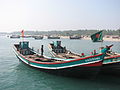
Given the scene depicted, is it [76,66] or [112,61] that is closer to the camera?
[76,66]

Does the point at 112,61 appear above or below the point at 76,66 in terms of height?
above

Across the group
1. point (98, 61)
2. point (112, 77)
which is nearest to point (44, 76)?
point (98, 61)

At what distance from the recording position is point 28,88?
1480 centimetres

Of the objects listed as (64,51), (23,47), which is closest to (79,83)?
(64,51)

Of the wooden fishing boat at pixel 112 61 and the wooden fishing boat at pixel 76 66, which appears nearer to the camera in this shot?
the wooden fishing boat at pixel 76 66

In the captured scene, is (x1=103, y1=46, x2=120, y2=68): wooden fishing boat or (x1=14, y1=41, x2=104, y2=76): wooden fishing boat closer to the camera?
(x1=14, y1=41, x2=104, y2=76): wooden fishing boat

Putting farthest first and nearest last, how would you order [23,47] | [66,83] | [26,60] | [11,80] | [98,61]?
[23,47]
[26,60]
[11,80]
[66,83]
[98,61]

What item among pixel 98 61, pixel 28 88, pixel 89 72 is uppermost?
pixel 98 61

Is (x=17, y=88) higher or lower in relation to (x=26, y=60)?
lower

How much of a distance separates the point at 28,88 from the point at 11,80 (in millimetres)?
3591

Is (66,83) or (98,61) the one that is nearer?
(98,61)

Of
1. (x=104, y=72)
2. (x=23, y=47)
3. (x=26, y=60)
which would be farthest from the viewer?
(x=23, y=47)

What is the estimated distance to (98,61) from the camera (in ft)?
48.1

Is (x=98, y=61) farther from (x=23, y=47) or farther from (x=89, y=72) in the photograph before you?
(x=23, y=47)
